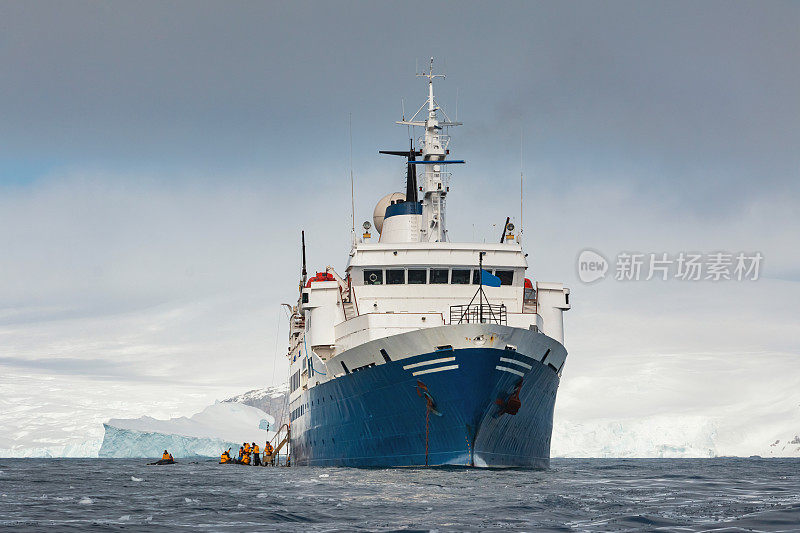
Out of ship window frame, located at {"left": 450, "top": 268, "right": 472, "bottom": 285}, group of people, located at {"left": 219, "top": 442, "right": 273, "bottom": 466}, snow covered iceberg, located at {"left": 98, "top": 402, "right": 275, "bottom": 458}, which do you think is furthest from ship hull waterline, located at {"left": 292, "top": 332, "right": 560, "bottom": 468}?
snow covered iceberg, located at {"left": 98, "top": 402, "right": 275, "bottom": 458}

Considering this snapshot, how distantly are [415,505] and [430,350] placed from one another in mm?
11254

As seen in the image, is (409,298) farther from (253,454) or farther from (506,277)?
(253,454)

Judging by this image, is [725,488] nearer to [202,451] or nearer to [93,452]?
[202,451]

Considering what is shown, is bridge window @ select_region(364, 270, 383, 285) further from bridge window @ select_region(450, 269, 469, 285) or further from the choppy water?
the choppy water

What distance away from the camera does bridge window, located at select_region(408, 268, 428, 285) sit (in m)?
38.1

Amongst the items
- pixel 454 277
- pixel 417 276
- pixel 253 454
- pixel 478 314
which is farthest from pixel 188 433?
pixel 478 314

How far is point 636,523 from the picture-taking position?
653 inches

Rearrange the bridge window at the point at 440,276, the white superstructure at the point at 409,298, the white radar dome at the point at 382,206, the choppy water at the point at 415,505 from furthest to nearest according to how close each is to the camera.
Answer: the white radar dome at the point at 382,206 < the bridge window at the point at 440,276 < the white superstructure at the point at 409,298 < the choppy water at the point at 415,505

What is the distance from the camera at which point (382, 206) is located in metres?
53.3

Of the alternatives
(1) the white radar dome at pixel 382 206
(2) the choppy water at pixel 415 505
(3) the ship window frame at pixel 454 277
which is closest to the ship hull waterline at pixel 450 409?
(2) the choppy water at pixel 415 505

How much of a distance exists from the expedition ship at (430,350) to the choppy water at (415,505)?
7.68 feet

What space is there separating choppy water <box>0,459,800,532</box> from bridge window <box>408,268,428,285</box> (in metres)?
10.6

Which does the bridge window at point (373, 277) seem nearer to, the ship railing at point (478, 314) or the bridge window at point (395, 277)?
the bridge window at point (395, 277)

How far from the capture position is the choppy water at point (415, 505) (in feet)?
54.5
